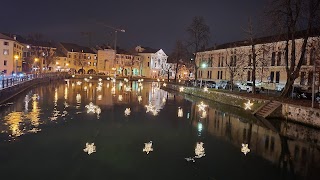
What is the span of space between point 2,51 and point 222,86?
62.9 meters

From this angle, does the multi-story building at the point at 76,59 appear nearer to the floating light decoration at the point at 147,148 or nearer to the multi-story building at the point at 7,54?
the multi-story building at the point at 7,54

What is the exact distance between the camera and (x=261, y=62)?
55875mm

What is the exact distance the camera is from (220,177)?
44.0 ft

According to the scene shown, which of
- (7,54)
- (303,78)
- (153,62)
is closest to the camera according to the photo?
(303,78)

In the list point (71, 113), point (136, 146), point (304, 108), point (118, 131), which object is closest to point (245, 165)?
point (136, 146)

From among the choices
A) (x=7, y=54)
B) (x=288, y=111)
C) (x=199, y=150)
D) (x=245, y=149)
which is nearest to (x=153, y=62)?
(x=7, y=54)

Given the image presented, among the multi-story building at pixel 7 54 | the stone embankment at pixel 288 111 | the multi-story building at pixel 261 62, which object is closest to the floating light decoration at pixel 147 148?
the stone embankment at pixel 288 111

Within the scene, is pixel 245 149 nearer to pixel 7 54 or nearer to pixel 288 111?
pixel 288 111

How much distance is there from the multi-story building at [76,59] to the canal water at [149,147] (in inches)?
4425

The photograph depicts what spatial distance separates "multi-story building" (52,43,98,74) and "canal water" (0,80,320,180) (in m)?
112

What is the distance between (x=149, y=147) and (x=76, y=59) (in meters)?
130

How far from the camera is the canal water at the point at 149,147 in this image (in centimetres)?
1367

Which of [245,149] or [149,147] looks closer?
[149,147]

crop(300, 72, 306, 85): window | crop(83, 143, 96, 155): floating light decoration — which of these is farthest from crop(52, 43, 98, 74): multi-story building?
crop(83, 143, 96, 155): floating light decoration
